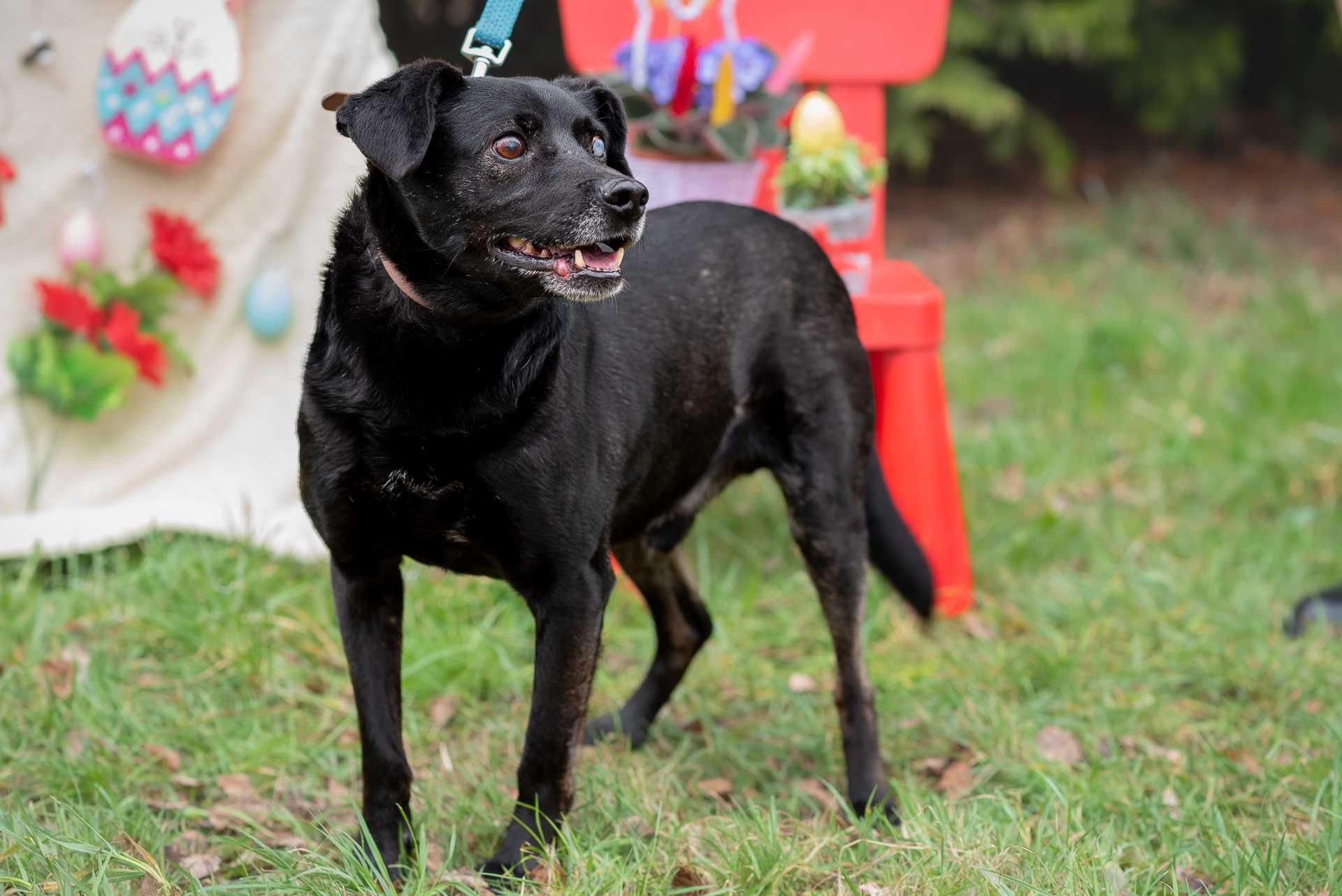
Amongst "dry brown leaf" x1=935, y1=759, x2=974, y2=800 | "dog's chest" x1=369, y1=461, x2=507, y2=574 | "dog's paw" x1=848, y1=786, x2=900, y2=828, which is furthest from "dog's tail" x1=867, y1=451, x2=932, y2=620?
"dog's chest" x1=369, y1=461, x2=507, y2=574

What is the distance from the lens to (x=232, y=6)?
12.9ft

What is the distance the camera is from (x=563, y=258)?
2201 millimetres

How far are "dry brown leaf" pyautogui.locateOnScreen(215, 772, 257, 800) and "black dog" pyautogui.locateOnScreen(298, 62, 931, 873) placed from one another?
48 centimetres

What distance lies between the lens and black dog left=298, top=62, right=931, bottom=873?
220cm

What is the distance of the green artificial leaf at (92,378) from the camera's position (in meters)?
3.91

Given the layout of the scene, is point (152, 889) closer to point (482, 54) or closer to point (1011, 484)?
point (482, 54)

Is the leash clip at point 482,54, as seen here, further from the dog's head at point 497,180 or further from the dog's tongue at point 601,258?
the dog's tongue at point 601,258

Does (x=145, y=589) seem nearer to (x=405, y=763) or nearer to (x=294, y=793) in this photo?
(x=294, y=793)

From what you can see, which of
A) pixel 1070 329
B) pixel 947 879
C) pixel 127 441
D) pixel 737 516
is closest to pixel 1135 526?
pixel 737 516

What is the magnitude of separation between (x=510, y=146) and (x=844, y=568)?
1186 millimetres

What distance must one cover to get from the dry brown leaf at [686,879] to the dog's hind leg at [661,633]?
2.46 feet

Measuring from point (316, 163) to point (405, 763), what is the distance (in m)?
2.26

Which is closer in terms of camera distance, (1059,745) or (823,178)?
(1059,745)

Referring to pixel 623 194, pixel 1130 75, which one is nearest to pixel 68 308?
pixel 623 194
